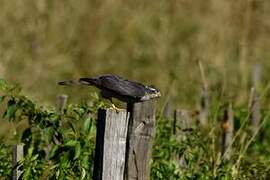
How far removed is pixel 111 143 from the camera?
437 centimetres

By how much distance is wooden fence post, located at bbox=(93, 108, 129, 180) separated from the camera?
4.35 m

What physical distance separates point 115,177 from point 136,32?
6.08 metres

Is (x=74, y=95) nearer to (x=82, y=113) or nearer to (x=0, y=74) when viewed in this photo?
(x=0, y=74)

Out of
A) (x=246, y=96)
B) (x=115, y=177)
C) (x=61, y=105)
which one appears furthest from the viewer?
(x=246, y=96)

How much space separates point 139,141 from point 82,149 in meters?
0.83

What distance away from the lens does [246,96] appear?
31.2 ft

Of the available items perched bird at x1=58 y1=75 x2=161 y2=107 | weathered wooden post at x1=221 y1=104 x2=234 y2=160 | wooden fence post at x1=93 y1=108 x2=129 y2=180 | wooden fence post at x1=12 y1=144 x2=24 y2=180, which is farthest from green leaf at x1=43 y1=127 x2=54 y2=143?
weathered wooden post at x1=221 y1=104 x2=234 y2=160

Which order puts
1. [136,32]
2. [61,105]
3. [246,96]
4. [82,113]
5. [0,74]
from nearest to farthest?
Answer: 1. [82,113]
2. [61,105]
3. [0,74]
4. [246,96]
5. [136,32]

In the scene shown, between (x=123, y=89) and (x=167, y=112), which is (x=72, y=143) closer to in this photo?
(x=123, y=89)

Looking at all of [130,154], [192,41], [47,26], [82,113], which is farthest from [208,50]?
[130,154]

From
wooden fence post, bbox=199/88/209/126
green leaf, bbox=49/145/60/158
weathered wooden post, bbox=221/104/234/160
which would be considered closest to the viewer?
green leaf, bbox=49/145/60/158

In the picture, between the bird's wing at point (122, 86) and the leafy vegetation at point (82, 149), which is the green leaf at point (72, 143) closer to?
the leafy vegetation at point (82, 149)

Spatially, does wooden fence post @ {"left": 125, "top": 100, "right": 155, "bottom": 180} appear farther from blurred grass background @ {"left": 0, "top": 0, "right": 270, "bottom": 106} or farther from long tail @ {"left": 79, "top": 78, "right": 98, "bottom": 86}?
blurred grass background @ {"left": 0, "top": 0, "right": 270, "bottom": 106}

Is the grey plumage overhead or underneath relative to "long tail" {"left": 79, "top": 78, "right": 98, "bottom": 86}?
underneath
